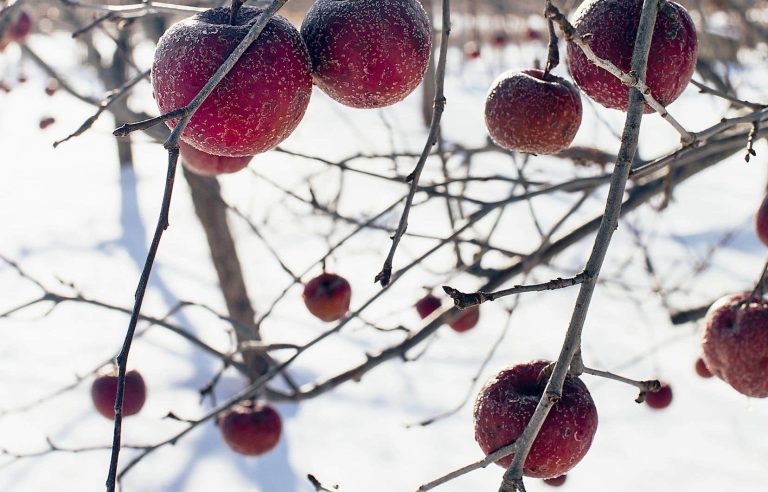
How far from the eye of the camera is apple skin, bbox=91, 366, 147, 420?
1622 millimetres

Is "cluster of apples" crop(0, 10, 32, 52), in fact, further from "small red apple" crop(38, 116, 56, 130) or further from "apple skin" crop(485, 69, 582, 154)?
"apple skin" crop(485, 69, 582, 154)

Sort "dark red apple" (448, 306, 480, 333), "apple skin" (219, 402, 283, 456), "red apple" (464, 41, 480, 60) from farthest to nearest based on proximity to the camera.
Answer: "red apple" (464, 41, 480, 60) < "dark red apple" (448, 306, 480, 333) < "apple skin" (219, 402, 283, 456)

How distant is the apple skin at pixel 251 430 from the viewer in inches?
69.6

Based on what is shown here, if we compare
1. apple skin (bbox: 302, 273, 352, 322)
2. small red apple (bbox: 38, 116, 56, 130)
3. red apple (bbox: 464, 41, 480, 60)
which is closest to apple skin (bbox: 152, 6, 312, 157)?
apple skin (bbox: 302, 273, 352, 322)

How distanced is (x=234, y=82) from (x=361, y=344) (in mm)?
3065

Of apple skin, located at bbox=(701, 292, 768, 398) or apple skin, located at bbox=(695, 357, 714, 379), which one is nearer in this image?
apple skin, located at bbox=(701, 292, 768, 398)

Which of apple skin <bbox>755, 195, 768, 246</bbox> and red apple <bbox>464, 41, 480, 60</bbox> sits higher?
red apple <bbox>464, 41, 480, 60</bbox>

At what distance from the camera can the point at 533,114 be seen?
97 cm

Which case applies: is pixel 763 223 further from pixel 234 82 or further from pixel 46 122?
pixel 46 122

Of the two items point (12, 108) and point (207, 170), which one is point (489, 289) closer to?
point (207, 170)

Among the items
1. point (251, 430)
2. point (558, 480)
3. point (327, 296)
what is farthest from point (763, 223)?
point (251, 430)

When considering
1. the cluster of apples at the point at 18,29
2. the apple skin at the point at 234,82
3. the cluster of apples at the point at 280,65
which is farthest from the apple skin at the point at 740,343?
the cluster of apples at the point at 18,29

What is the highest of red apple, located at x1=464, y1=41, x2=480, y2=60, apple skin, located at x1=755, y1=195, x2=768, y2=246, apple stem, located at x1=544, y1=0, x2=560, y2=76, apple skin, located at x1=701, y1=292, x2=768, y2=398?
red apple, located at x1=464, y1=41, x2=480, y2=60

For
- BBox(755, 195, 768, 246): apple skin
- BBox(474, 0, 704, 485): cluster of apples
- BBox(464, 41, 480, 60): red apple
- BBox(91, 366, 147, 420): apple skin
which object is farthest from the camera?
BBox(464, 41, 480, 60): red apple
